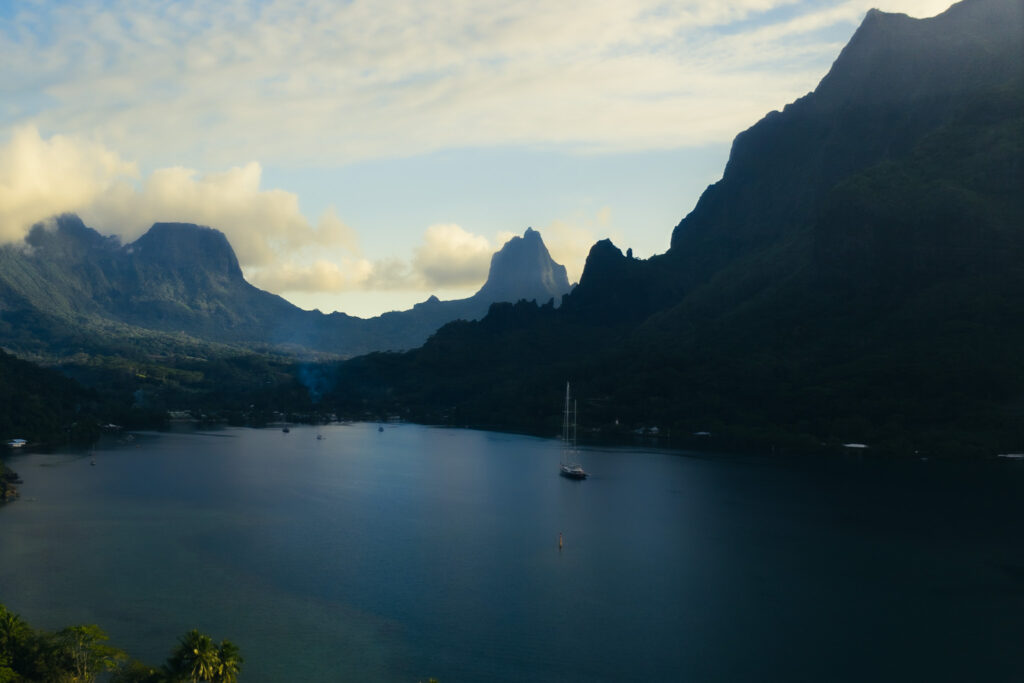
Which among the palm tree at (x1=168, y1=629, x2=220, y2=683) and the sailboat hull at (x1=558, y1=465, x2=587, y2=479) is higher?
the sailboat hull at (x1=558, y1=465, x2=587, y2=479)

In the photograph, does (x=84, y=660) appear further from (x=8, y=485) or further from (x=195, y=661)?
(x=8, y=485)

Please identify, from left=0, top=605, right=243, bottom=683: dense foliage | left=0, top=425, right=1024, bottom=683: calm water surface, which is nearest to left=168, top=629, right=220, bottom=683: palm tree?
left=0, top=605, right=243, bottom=683: dense foliage

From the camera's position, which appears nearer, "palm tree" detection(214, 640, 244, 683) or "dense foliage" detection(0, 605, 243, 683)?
"dense foliage" detection(0, 605, 243, 683)

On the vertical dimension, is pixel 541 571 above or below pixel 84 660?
below

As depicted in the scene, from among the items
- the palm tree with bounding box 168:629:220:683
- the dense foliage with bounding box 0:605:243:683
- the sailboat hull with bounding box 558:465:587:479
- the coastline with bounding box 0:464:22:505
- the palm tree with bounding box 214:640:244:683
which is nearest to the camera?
the palm tree with bounding box 168:629:220:683

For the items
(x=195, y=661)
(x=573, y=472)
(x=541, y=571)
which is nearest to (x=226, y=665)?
(x=195, y=661)

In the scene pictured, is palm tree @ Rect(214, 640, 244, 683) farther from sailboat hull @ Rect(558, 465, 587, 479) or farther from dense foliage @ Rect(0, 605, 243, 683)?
sailboat hull @ Rect(558, 465, 587, 479)

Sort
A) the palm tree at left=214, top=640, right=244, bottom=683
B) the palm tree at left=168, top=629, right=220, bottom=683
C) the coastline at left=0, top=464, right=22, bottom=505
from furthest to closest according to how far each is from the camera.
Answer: the coastline at left=0, top=464, right=22, bottom=505 < the palm tree at left=214, top=640, right=244, bottom=683 < the palm tree at left=168, top=629, right=220, bottom=683

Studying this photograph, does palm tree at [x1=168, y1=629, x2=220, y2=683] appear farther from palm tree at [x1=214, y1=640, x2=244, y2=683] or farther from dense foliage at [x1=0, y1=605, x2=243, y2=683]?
palm tree at [x1=214, y1=640, x2=244, y2=683]

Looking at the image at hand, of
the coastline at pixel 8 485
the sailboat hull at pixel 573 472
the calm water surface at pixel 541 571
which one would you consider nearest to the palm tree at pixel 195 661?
the calm water surface at pixel 541 571
